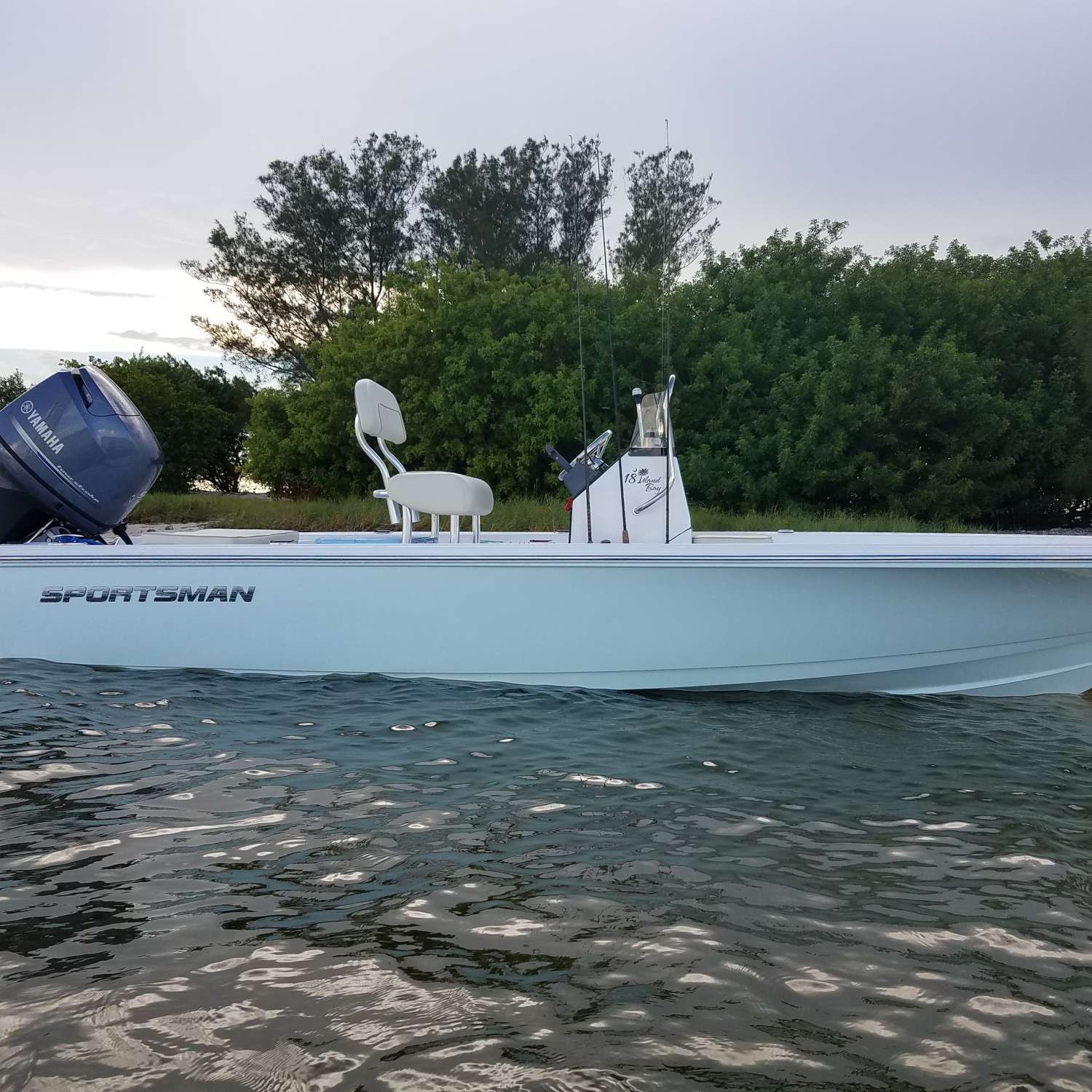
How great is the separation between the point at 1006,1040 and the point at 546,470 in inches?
701

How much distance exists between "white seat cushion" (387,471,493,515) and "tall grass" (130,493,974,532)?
5929mm

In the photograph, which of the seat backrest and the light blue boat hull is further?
the seat backrest

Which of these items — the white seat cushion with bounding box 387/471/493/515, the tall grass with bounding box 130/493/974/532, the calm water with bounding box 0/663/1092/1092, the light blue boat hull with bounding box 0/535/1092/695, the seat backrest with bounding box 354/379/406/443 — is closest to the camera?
the calm water with bounding box 0/663/1092/1092

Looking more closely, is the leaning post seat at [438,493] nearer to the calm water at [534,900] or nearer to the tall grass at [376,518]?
the calm water at [534,900]

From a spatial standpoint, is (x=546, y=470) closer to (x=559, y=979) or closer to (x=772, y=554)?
(x=772, y=554)

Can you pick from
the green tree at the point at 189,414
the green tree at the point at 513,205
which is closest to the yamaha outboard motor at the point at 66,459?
the green tree at the point at 189,414

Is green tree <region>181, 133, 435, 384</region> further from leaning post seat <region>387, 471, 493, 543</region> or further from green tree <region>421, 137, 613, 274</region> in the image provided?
leaning post seat <region>387, 471, 493, 543</region>

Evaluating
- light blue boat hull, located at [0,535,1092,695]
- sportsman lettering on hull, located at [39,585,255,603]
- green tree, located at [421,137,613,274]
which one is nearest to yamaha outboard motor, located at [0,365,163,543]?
light blue boat hull, located at [0,535,1092,695]

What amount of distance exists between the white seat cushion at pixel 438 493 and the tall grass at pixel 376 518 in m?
5.93

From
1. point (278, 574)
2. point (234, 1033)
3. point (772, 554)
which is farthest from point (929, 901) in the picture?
point (278, 574)

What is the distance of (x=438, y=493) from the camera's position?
16.5 ft

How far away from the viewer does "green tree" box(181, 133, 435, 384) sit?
33.0 meters

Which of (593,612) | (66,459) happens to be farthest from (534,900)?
(66,459)

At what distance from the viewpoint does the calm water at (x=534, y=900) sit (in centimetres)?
207
